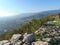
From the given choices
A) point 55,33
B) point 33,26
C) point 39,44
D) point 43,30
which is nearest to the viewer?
point 39,44

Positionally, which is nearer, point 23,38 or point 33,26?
point 23,38

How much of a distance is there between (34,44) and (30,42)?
642 mm

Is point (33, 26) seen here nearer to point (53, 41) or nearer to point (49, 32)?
point (49, 32)

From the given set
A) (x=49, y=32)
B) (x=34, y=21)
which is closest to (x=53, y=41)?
(x=49, y=32)

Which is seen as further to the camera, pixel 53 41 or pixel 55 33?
pixel 55 33

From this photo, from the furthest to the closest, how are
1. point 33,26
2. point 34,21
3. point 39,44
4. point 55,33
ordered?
point 34,21 → point 33,26 → point 55,33 → point 39,44

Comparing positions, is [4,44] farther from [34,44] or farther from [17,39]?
[34,44]

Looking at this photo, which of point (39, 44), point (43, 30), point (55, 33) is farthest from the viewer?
point (43, 30)

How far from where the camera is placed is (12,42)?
16.4 metres

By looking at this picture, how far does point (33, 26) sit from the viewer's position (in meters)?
22.5

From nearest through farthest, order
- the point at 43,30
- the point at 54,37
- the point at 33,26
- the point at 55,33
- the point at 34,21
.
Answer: the point at 54,37, the point at 55,33, the point at 43,30, the point at 33,26, the point at 34,21

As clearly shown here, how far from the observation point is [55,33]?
56.4ft

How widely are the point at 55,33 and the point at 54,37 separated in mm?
1315

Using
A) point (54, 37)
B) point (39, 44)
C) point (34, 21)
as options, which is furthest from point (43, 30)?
point (34, 21)
